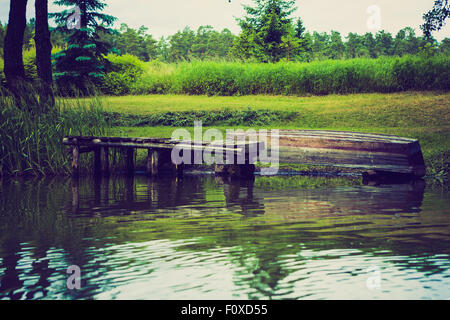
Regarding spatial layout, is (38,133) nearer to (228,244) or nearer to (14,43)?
(14,43)

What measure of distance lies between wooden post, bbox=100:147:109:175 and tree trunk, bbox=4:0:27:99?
4259 millimetres

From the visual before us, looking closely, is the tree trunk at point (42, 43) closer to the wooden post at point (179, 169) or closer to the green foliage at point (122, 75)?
the wooden post at point (179, 169)

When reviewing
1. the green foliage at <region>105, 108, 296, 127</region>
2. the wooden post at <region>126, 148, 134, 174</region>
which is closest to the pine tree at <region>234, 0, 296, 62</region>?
the green foliage at <region>105, 108, 296, 127</region>

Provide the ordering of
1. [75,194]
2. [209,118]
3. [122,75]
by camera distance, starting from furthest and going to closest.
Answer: [122,75]
[209,118]
[75,194]

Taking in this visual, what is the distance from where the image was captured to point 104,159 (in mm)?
13375

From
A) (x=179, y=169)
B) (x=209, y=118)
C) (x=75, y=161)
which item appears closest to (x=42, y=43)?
(x=75, y=161)

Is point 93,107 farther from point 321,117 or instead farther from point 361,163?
point 321,117

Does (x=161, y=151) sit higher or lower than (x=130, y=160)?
higher

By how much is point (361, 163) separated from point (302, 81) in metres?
13.2

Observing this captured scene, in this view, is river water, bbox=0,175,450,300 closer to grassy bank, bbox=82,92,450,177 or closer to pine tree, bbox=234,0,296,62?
grassy bank, bbox=82,92,450,177

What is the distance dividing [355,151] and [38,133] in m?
6.69

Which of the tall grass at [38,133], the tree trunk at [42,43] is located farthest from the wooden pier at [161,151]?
the tree trunk at [42,43]

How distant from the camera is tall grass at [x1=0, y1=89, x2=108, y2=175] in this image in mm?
13141
